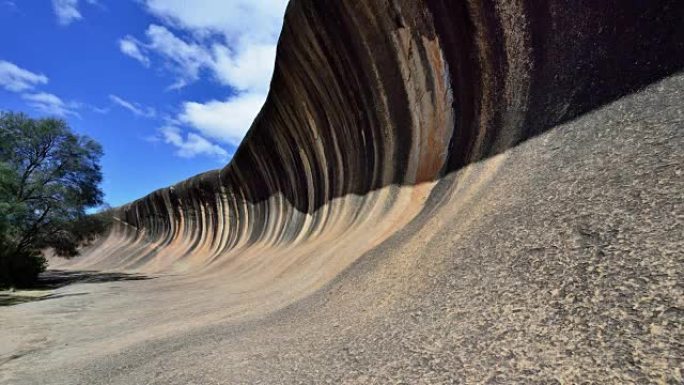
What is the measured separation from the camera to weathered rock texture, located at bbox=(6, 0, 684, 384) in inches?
60.7

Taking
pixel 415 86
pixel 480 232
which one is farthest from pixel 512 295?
pixel 415 86

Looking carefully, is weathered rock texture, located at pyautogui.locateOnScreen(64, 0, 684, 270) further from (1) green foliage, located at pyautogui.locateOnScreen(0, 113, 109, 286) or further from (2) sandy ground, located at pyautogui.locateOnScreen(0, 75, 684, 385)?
(1) green foliage, located at pyautogui.locateOnScreen(0, 113, 109, 286)

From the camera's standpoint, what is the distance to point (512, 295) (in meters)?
1.82

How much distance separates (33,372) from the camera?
11.2ft

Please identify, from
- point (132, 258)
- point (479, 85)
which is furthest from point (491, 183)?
point (132, 258)

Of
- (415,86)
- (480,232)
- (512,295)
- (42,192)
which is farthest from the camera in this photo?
(42,192)

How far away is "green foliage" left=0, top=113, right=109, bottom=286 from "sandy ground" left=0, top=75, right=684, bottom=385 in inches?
449

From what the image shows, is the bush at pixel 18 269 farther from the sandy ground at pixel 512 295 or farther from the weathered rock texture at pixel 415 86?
the sandy ground at pixel 512 295

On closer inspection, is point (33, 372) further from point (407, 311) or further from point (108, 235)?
point (108, 235)

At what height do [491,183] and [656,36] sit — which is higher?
[656,36]

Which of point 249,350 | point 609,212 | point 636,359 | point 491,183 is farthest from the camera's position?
point 491,183

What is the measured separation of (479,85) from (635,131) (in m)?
2.06

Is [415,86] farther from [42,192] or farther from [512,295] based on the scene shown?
[42,192]

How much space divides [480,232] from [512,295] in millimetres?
632
